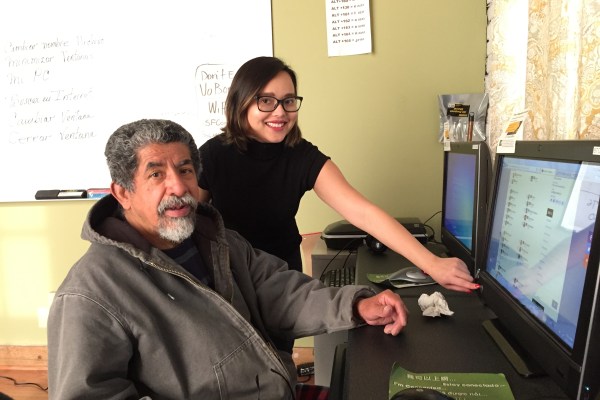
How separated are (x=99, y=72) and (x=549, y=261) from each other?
2.40m

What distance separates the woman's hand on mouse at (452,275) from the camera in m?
1.23

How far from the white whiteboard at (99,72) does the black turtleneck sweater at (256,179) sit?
2.88 feet

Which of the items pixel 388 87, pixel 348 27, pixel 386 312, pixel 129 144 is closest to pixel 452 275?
pixel 386 312

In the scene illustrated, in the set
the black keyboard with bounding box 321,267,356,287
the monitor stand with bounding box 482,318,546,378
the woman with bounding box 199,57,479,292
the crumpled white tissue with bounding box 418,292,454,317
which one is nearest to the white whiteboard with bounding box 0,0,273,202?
the woman with bounding box 199,57,479,292

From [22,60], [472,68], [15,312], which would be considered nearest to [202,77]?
[22,60]

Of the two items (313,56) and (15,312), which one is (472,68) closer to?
(313,56)

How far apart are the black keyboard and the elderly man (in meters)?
0.42

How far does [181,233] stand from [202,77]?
150 centimetres

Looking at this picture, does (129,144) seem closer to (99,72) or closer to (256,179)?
(256,179)

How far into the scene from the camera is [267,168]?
5.25 ft

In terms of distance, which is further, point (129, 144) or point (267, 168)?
point (267, 168)

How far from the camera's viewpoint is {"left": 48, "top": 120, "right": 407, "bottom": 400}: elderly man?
0.89m

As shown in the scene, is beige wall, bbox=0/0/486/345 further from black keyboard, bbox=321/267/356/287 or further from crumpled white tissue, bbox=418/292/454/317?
crumpled white tissue, bbox=418/292/454/317

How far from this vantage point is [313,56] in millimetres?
2293
